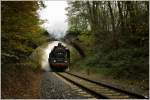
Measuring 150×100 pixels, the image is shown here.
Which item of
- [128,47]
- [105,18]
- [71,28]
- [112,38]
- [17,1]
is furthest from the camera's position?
[71,28]

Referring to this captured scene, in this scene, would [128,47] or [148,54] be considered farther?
[128,47]

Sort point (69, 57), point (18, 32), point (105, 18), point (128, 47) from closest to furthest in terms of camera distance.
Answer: point (18, 32) < point (128, 47) < point (105, 18) < point (69, 57)

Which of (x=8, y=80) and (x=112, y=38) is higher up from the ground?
(x=112, y=38)

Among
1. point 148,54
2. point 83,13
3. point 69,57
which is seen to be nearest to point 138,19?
point 148,54

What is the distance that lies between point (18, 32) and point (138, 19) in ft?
30.0

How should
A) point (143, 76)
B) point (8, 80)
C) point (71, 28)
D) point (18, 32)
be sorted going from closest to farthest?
point (8, 80)
point (18, 32)
point (143, 76)
point (71, 28)

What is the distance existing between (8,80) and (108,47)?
19143 mm

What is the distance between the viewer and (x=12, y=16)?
14102 millimetres

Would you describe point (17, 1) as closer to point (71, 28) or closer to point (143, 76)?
point (143, 76)

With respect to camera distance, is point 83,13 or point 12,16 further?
point 83,13

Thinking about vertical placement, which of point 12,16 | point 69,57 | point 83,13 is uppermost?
point 83,13

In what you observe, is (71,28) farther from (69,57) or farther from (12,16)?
(12,16)

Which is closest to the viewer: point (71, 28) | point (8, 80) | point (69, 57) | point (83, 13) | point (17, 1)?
point (8, 80)

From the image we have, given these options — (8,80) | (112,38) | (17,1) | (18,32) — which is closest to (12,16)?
(17,1)
